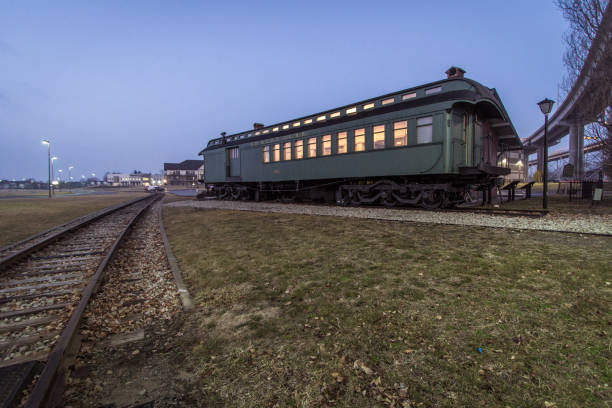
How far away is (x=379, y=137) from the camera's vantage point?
11805 millimetres

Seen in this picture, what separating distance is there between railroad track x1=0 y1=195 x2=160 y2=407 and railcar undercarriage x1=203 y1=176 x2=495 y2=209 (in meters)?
9.87

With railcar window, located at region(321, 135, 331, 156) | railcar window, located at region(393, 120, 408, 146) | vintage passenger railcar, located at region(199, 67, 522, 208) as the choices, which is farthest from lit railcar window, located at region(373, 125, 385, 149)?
railcar window, located at region(321, 135, 331, 156)

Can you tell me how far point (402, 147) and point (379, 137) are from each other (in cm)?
117

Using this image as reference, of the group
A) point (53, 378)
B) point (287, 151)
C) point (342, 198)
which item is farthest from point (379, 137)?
point (53, 378)

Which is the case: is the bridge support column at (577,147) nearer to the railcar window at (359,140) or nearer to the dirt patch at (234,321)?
the railcar window at (359,140)

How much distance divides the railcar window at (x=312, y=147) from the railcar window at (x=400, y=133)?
4.45 meters

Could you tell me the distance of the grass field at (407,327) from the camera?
1.83m

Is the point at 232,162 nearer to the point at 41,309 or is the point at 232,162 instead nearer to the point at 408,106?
the point at 408,106

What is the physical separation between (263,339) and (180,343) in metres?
0.81

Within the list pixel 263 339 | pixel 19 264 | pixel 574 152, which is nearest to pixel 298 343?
pixel 263 339

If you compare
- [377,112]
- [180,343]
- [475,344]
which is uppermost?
[377,112]

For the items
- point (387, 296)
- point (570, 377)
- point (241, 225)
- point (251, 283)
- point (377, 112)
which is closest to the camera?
point (570, 377)

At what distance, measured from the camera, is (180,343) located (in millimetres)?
2627

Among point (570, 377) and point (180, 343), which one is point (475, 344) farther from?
point (180, 343)
